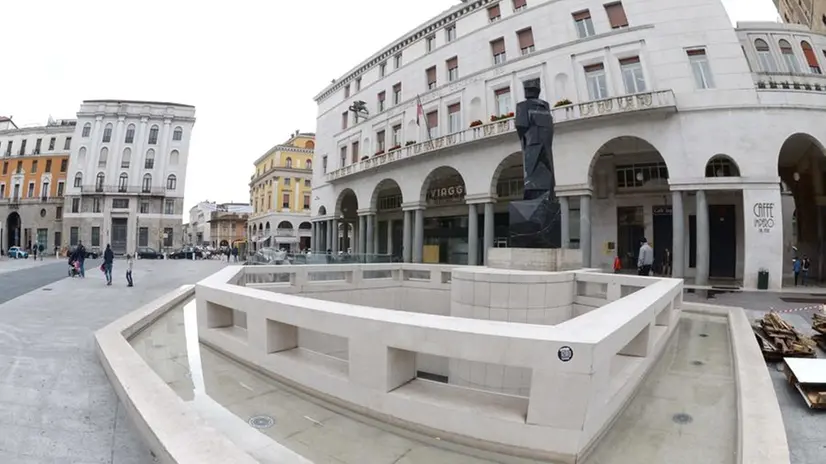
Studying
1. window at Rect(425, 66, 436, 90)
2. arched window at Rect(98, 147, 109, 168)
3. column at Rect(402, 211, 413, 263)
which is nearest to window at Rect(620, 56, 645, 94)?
window at Rect(425, 66, 436, 90)

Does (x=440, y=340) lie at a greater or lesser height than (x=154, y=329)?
greater

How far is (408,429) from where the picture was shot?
3432 mm

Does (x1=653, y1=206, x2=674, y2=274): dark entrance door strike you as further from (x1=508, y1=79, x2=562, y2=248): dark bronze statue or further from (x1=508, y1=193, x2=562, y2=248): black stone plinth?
(x1=508, y1=193, x2=562, y2=248): black stone plinth

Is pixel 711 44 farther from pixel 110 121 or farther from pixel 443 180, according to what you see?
pixel 110 121

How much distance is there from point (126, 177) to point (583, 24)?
2286 inches

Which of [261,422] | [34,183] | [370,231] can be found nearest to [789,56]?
[370,231]

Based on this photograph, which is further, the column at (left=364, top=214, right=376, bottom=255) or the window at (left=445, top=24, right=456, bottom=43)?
the column at (left=364, top=214, right=376, bottom=255)

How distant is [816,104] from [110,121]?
70.0 meters

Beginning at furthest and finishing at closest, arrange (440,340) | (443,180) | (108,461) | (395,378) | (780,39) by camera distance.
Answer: (443,180)
(780,39)
(395,378)
(440,340)
(108,461)

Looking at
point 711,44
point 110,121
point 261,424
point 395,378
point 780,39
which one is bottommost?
point 261,424

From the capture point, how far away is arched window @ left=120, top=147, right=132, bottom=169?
53.7m

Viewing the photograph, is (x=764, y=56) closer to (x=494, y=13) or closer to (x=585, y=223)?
(x=585, y=223)

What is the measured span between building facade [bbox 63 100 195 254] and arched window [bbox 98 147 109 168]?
0.36 feet

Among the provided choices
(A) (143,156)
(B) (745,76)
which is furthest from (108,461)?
(A) (143,156)
